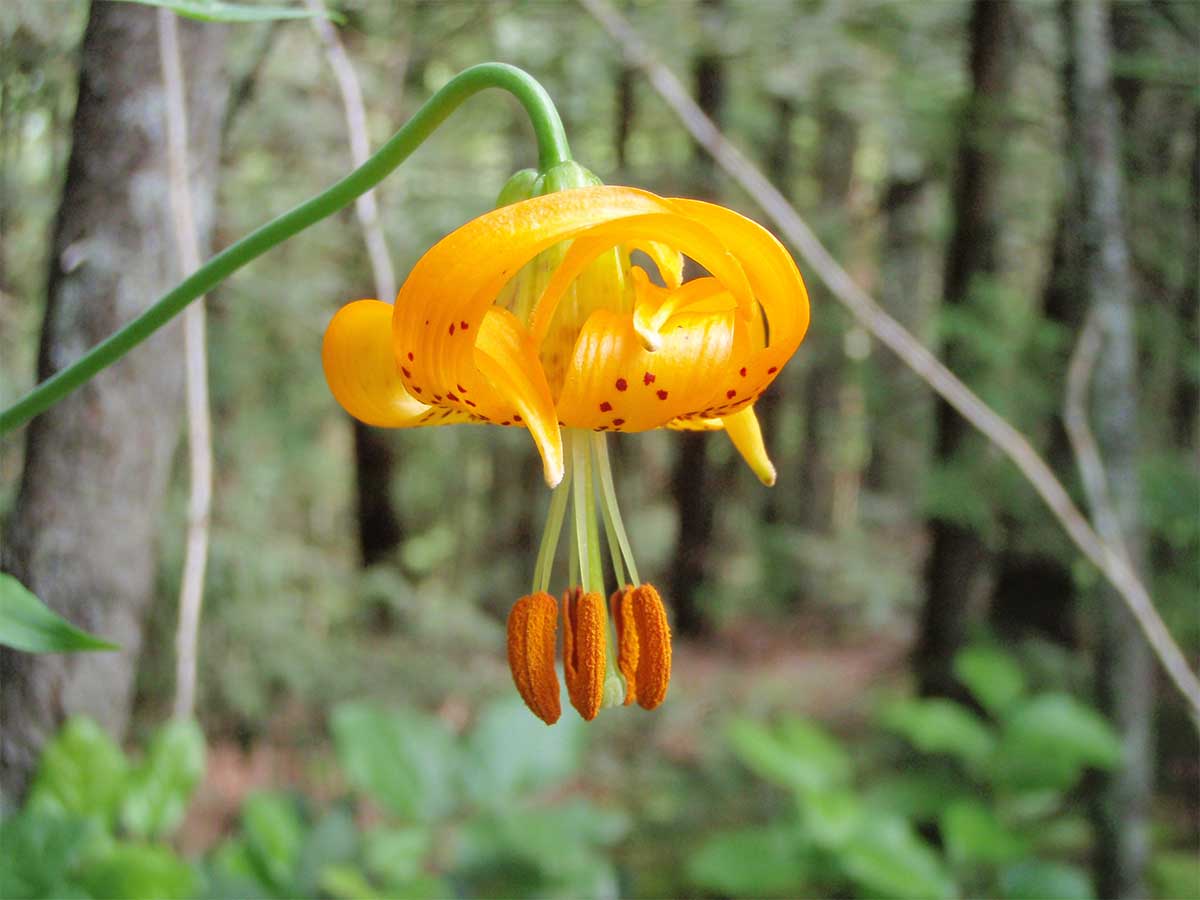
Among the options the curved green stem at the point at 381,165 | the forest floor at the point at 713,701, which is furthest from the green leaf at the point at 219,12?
the forest floor at the point at 713,701

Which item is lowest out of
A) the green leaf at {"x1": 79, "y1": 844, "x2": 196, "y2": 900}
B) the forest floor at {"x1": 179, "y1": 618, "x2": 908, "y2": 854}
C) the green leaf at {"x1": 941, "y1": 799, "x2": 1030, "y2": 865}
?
the forest floor at {"x1": 179, "y1": 618, "x2": 908, "y2": 854}

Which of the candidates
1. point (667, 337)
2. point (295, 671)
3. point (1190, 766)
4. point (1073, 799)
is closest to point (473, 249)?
point (667, 337)

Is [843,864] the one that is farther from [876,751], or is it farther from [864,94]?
[864,94]

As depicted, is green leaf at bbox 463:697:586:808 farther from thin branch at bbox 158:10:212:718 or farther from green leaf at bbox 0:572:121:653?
green leaf at bbox 0:572:121:653

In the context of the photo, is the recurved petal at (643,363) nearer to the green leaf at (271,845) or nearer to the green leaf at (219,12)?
the green leaf at (219,12)

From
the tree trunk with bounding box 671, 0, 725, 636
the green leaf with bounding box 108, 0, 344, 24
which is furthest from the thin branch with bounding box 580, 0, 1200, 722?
the tree trunk with bounding box 671, 0, 725, 636

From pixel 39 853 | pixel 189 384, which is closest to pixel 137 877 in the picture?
pixel 39 853
